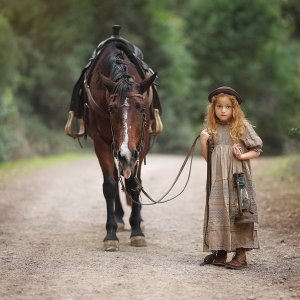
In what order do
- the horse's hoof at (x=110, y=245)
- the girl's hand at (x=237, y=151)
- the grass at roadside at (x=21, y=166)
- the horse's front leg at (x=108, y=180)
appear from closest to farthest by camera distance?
1. the girl's hand at (x=237, y=151)
2. the horse's hoof at (x=110, y=245)
3. the horse's front leg at (x=108, y=180)
4. the grass at roadside at (x=21, y=166)

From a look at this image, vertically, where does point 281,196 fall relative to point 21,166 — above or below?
below

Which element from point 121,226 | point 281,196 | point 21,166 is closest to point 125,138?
point 121,226

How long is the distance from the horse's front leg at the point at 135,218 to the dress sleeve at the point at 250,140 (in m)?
1.69

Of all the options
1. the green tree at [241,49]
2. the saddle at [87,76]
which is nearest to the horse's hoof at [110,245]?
the saddle at [87,76]

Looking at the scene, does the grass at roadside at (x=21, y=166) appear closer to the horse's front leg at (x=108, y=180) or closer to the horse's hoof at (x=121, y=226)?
the horse's hoof at (x=121, y=226)

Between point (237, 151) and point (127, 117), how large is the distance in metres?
1.26

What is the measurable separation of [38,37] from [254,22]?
19.7 metres

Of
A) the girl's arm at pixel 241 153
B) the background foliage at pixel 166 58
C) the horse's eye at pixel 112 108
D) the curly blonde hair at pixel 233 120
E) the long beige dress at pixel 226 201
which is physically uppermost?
the background foliage at pixel 166 58

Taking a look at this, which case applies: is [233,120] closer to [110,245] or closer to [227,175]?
[227,175]

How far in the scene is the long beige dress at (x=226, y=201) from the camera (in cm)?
686

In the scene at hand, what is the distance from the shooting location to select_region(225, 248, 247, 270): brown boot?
22.2 feet

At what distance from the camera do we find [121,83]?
7.50 m

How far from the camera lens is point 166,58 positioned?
121 feet

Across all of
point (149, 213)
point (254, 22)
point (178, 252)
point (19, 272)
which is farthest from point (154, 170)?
point (254, 22)
